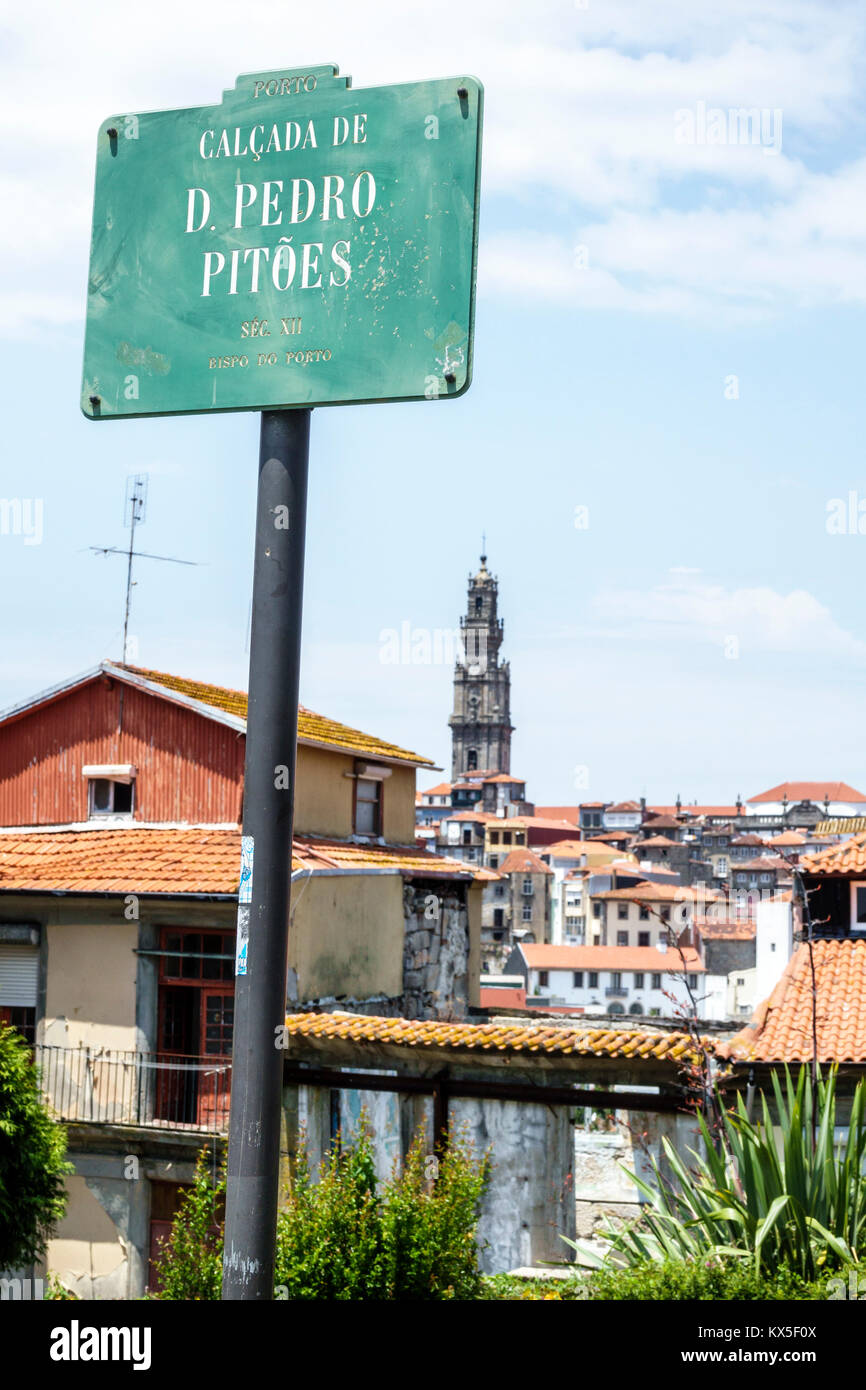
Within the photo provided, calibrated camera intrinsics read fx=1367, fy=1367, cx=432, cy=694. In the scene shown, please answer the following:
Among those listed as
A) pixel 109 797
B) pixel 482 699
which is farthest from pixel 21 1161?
pixel 482 699

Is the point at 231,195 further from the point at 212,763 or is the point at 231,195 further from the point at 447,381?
the point at 212,763

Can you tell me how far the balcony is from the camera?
18672 mm

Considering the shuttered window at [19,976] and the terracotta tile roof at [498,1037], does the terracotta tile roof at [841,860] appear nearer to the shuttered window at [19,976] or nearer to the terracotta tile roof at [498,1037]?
the terracotta tile roof at [498,1037]

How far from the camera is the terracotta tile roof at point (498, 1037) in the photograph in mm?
15211

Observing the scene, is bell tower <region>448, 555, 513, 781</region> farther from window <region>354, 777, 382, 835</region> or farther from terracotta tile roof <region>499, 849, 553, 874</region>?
window <region>354, 777, 382, 835</region>

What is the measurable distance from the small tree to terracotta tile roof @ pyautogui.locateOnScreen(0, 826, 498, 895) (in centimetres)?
496

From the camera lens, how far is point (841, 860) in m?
22.2

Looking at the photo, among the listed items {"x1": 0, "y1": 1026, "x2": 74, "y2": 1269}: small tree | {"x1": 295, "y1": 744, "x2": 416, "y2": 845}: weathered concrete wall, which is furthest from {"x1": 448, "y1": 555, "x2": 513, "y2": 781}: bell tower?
{"x1": 0, "y1": 1026, "x2": 74, "y2": 1269}: small tree

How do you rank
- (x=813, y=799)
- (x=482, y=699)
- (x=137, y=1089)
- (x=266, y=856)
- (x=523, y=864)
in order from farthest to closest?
1. (x=482, y=699)
2. (x=813, y=799)
3. (x=523, y=864)
4. (x=137, y=1089)
5. (x=266, y=856)

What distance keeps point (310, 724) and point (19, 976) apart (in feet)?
20.9

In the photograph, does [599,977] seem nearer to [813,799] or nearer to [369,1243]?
[813,799]

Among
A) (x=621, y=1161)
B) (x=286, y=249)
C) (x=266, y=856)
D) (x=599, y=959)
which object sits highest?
(x=286, y=249)

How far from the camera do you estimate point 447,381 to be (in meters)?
4.28
